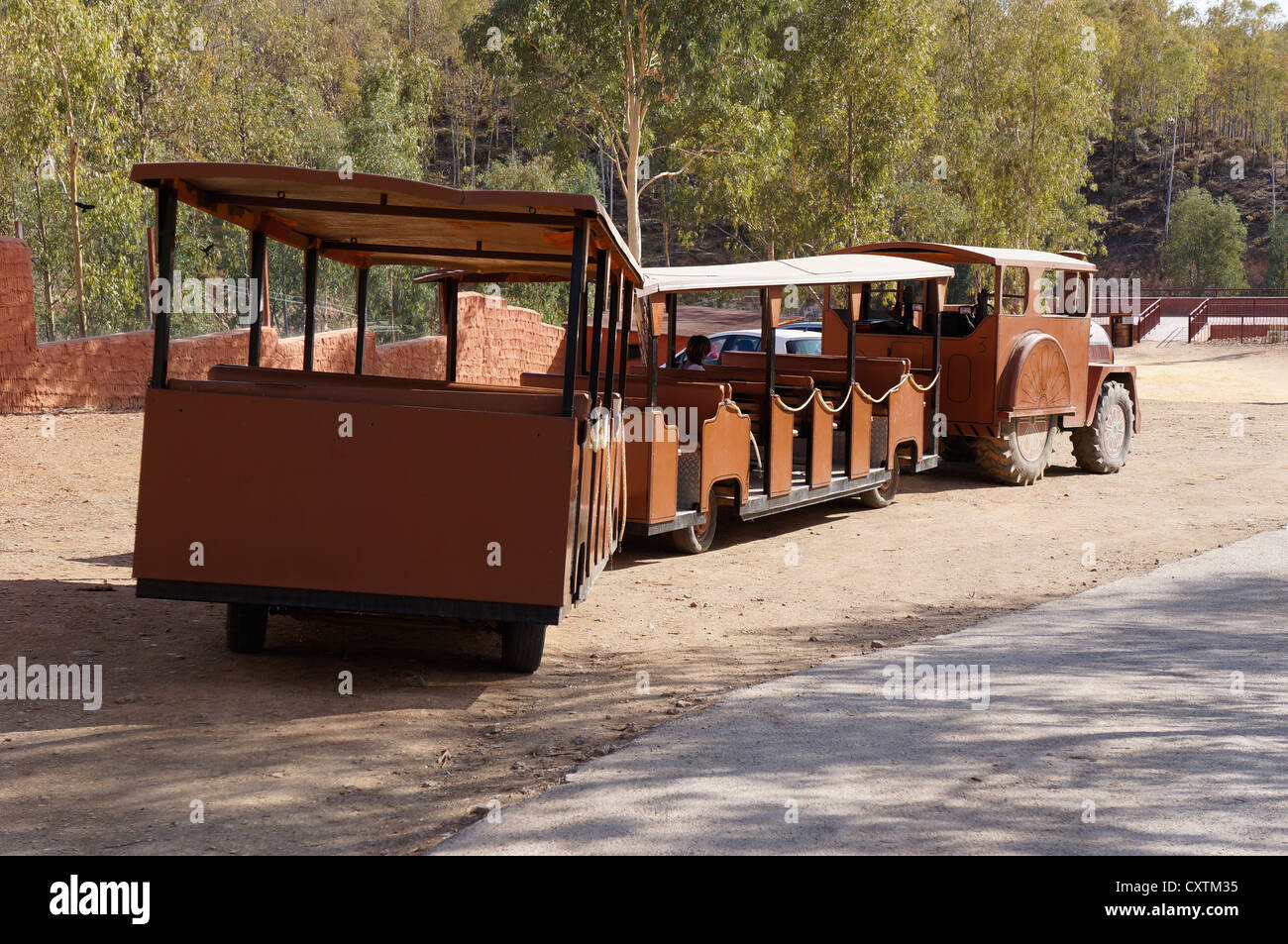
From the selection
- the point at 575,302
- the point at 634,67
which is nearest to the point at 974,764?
the point at 575,302

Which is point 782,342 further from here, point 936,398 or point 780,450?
point 780,450

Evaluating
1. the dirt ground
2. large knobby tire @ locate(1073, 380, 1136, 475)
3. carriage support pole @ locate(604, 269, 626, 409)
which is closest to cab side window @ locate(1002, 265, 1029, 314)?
large knobby tire @ locate(1073, 380, 1136, 475)

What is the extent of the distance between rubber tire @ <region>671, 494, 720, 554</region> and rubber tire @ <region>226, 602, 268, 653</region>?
14.3ft

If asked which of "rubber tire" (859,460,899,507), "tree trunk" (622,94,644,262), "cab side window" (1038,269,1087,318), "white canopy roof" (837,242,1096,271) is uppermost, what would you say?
"tree trunk" (622,94,644,262)

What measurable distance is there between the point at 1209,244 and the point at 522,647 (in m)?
70.1

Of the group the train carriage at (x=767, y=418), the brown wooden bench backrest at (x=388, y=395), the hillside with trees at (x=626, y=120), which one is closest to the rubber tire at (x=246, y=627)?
the brown wooden bench backrest at (x=388, y=395)

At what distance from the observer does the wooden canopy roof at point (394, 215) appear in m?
6.05

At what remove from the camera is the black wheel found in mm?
6836

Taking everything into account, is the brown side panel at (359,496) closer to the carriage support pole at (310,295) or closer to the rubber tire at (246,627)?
the rubber tire at (246,627)

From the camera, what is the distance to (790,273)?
11.2 metres

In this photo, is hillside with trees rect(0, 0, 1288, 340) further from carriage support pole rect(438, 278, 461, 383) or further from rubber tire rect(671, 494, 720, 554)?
rubber tire rect(671, 494, 720, 554)

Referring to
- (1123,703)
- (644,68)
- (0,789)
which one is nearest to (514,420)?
(0,789)

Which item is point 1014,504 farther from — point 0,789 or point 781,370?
point 0,789

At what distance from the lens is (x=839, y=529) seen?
40.9 feet
